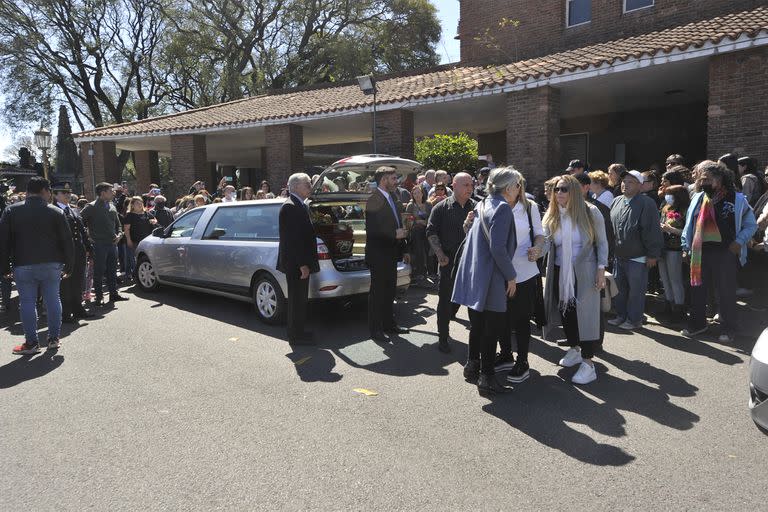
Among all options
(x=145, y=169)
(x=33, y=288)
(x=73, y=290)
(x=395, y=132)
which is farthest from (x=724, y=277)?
(x=145, y=169)

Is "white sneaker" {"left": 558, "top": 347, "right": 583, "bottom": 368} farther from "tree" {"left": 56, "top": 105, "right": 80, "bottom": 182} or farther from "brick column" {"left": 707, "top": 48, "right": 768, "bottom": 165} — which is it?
"tree" {"left": 56, "top": 105, "right": 80, "bottom": 182}

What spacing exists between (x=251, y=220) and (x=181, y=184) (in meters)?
12.2

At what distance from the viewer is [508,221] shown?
172 inches

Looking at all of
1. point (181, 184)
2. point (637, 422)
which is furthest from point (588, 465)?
point (181, 184)

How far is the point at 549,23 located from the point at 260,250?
11.9m

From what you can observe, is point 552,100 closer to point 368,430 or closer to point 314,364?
point 314,364

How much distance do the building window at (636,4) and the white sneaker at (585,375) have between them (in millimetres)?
11728

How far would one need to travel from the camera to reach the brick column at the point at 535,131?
11.8 meters

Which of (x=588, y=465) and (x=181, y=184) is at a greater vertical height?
(x=181, y=184)

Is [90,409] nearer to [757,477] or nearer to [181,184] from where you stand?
[757,477]

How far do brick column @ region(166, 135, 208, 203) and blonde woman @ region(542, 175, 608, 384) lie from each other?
49.9ft

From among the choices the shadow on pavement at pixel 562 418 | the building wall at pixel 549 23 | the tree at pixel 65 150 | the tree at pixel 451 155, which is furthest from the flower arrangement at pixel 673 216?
the tree at pixel 65 150

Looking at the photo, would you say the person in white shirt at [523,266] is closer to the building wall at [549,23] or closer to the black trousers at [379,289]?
the black trousers at [379,289]

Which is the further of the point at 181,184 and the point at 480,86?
the point at 181,184
